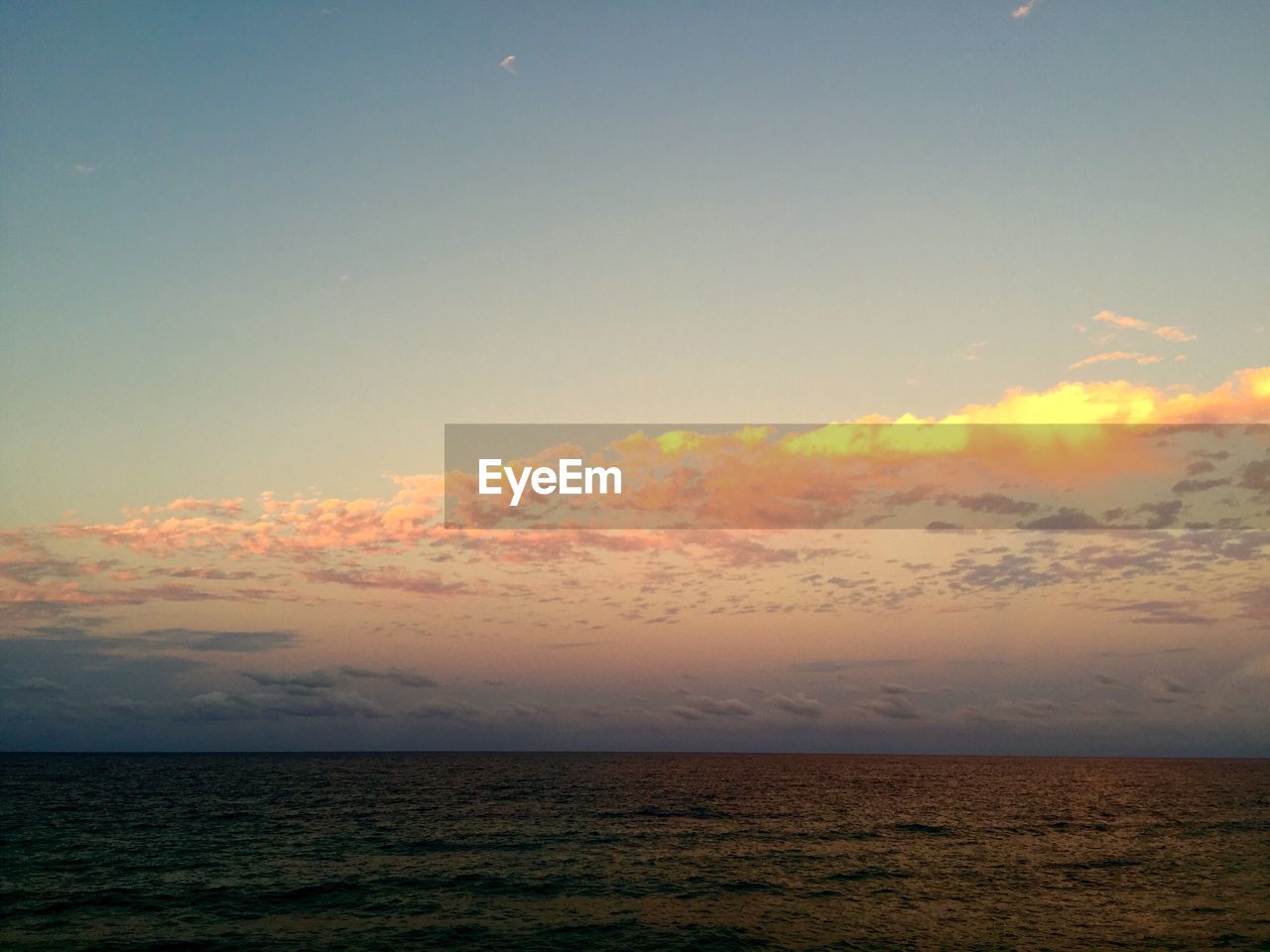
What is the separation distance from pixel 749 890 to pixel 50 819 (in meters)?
76.3

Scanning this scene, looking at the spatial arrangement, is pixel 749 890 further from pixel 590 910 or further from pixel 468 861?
pixel 468 861

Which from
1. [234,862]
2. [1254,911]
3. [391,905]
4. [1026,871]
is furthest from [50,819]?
[1254,911]

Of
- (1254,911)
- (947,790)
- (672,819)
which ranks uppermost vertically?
(1254,911)

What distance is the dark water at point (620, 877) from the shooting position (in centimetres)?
3934

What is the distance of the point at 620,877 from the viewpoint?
5191 cm

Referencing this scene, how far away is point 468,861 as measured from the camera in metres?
56.6

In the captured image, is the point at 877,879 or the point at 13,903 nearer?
the point at 13,903

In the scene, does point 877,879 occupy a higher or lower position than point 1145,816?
higher

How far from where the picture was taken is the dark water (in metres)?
39.3

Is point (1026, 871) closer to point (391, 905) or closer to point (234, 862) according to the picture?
point (391, 905)

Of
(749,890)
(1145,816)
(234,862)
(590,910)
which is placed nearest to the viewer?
(590,910)

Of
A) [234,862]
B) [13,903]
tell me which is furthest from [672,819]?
[13,903]

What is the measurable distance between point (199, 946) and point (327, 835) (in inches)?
1361

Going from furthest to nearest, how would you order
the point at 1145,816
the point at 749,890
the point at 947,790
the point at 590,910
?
1. the point at 947,790
2. the point at 1145,816
3. the point at 749,890
4. the point at 590,910
